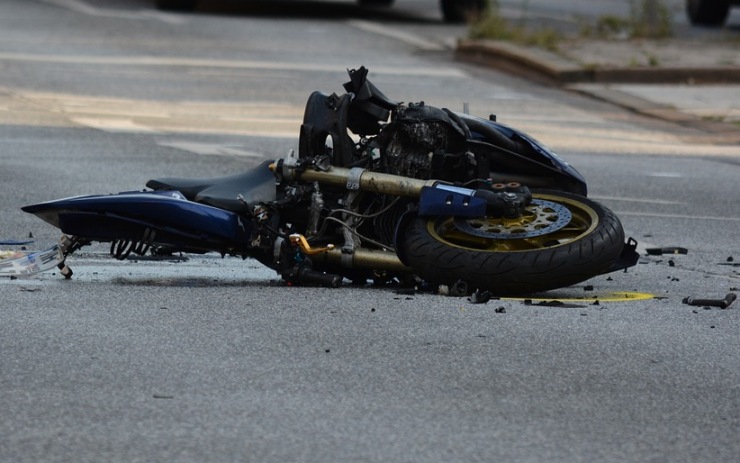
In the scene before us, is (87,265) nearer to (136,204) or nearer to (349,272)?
(136,204)

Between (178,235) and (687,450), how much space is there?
315cm

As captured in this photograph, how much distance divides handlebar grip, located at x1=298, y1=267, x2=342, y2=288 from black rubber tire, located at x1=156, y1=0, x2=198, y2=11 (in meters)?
18.9

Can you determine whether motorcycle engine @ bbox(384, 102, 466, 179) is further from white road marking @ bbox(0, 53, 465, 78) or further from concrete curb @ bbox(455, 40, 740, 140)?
white road marking @ bbox(0, 53, 465, 78)

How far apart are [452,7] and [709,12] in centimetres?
447

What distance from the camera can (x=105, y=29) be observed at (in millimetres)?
22891

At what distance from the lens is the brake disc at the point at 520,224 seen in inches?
279

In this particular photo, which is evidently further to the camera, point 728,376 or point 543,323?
point 543,323

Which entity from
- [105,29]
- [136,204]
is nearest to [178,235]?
[136,204]

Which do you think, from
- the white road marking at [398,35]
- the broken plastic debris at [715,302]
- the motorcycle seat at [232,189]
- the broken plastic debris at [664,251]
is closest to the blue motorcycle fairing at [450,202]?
the motorcycle seat at [232,189]

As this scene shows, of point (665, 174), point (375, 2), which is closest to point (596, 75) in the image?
point (665, 174)

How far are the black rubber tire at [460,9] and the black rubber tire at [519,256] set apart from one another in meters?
19.3

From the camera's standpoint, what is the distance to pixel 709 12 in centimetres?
2725

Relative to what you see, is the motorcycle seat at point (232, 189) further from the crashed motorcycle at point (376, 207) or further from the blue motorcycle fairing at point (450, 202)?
the blue motorcycle fairing at point (450, 202)

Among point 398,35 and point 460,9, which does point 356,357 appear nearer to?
point 398,35
